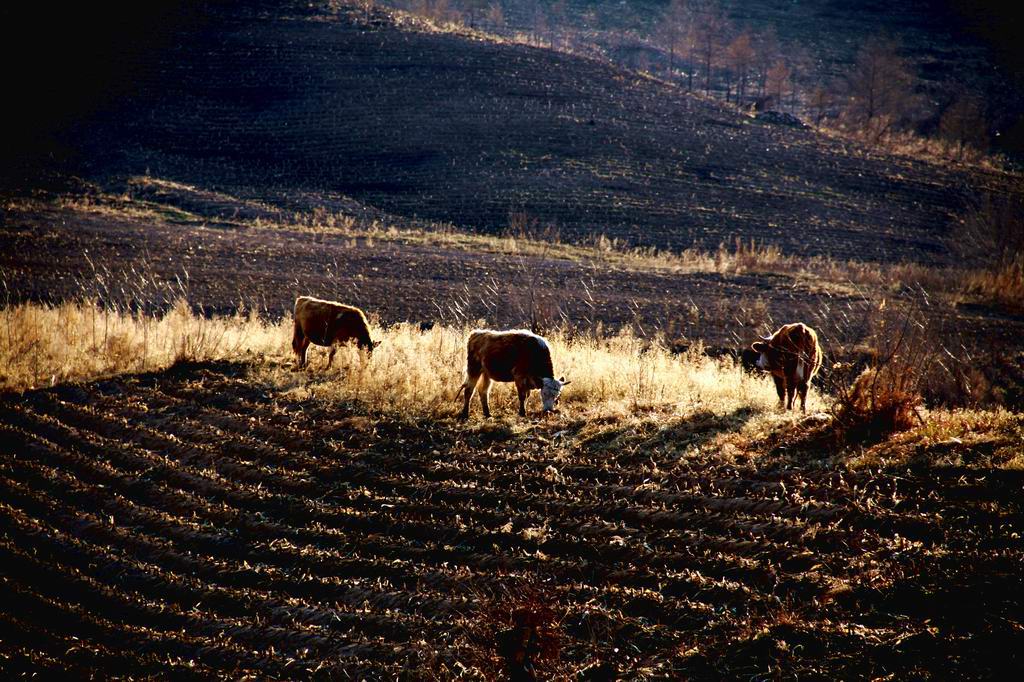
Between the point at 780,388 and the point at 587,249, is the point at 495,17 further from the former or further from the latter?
the point at 780,388

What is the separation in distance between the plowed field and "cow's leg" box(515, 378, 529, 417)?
0.40 m

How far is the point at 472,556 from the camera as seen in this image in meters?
8.06

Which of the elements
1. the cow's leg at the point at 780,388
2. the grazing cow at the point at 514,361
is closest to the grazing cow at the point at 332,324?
the grazing cow at the point at 514,361

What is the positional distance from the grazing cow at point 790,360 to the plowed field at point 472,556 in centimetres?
205

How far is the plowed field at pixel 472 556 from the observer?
6625mm

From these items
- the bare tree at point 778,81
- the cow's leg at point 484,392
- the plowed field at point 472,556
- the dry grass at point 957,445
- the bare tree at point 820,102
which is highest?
the bare tree at point 778,81

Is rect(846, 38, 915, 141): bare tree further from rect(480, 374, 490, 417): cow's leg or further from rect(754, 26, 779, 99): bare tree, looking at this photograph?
rect(480, 374, 490, 417): cow's leg

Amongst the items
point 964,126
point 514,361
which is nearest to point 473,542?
point 514,361

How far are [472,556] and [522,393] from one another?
3.34 metres

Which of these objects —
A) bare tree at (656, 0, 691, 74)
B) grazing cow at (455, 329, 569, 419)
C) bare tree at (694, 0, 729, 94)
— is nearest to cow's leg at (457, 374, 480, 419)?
grazing cow at (455, 329, 569, 419)

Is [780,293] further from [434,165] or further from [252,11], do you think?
[252,11]

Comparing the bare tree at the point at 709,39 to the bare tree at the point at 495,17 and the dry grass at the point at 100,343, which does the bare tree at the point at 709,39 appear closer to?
the bare tree at the point at 495,17

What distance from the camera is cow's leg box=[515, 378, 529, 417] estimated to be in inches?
435

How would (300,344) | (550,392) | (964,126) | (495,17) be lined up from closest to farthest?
(550,392) → (300,344) → (964,126) → (495,17)
